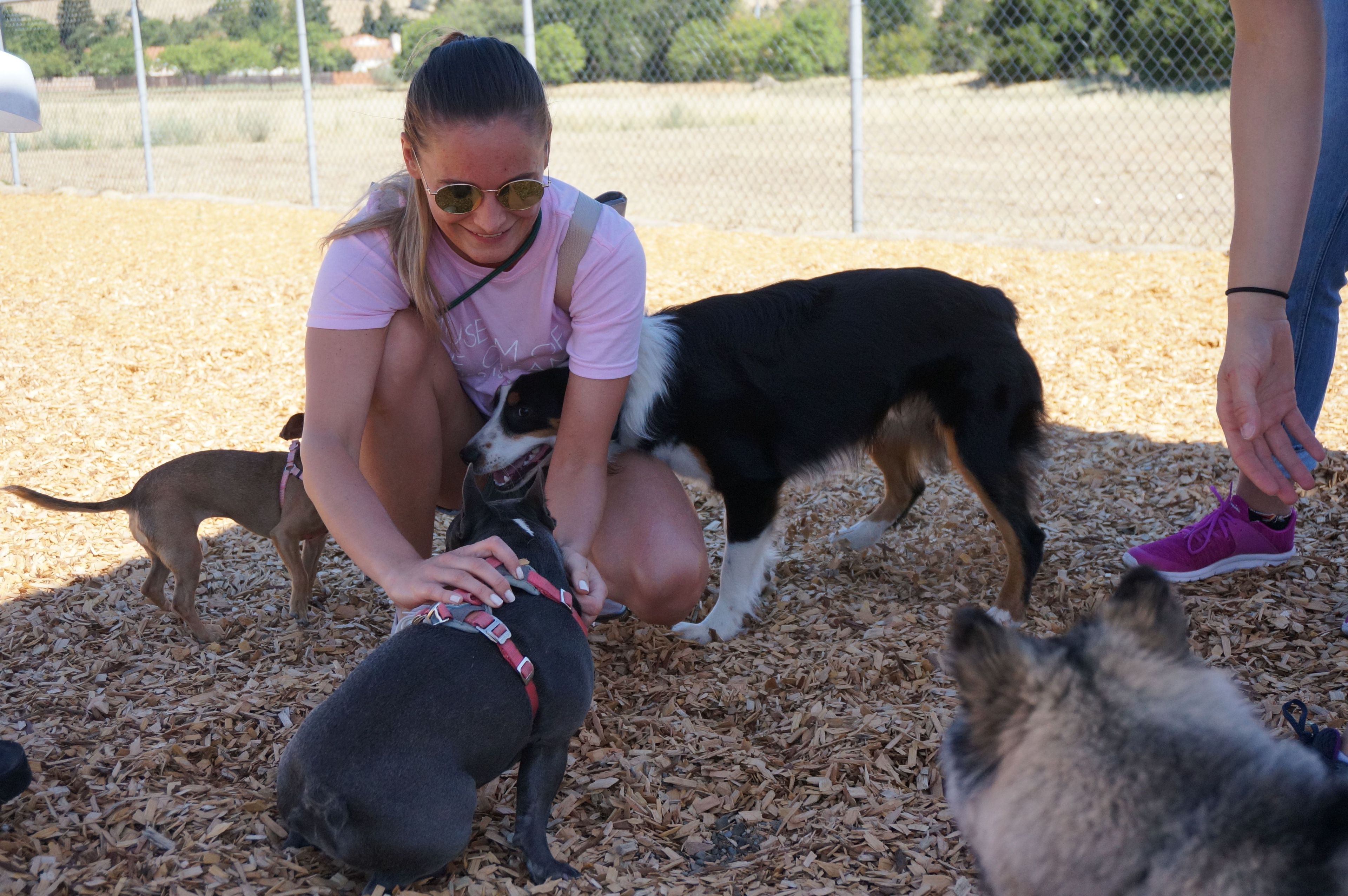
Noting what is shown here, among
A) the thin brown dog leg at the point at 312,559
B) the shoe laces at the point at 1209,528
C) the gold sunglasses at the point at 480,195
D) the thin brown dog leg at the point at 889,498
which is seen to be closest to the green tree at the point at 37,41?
the thin brown dog leg at the point at 312,559

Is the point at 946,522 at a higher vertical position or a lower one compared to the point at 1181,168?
lower

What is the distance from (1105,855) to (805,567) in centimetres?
291

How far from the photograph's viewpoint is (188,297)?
8.18 m

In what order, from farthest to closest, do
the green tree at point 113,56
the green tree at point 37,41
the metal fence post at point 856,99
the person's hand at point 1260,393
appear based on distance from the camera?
the green tree at point 37,41
the green tree at point 113,56
the metal fence post at point 856,99
the person's hand at point 1260,393

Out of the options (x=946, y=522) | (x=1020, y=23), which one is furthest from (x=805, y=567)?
(x=1020, y=23)

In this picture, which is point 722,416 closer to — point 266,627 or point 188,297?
point 266,627

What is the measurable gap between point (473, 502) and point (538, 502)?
0.56 ft

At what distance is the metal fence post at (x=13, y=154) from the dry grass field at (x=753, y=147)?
0.26 metres

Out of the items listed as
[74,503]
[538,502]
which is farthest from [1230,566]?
[74,503]

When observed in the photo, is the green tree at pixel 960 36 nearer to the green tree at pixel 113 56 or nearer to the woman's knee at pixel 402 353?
the green tree at pixel 113 56

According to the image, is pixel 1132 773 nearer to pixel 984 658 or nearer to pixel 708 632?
pixel 984 658

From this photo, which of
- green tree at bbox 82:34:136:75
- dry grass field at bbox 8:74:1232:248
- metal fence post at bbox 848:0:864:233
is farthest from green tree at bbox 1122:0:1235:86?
green tree at bbox 82:34:136:75

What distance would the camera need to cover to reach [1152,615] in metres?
1.28

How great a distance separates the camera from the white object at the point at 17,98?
271 cm
